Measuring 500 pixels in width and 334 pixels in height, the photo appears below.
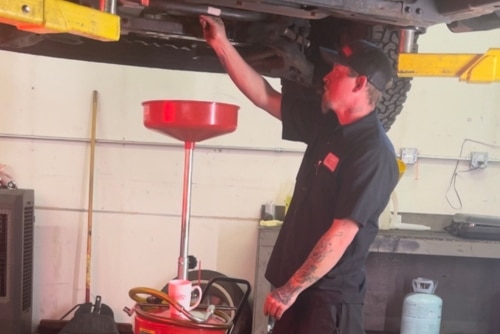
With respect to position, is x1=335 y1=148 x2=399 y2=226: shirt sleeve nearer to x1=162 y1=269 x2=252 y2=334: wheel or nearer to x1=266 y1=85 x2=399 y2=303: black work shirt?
x1=266 y1=85 x2=399 y2=303: black work shirt

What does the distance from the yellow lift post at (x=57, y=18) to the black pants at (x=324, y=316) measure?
0.94 m

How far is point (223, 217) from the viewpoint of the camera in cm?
323

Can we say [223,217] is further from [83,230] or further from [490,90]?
[490,90]

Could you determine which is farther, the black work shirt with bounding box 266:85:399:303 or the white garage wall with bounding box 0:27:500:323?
the white garage wall with bounding box 0:27:500:323

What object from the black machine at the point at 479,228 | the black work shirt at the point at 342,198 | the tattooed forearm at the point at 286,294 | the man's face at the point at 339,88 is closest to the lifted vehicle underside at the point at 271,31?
the man's face at the point at 339,88

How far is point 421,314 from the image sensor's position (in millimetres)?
2893

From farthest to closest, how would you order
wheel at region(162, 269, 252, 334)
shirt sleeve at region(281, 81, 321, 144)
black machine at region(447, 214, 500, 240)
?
1. wheel at region(162, 269, 252, 334)
2. black machine at region(447, 214, 500, 240)
3. shirt sleeve at region(281, 81, 321, 144)

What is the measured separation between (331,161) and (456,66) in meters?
0.44

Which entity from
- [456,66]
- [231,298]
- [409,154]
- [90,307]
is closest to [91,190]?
[90,307]

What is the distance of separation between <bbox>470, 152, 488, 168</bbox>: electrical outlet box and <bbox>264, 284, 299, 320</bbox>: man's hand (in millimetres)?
2127

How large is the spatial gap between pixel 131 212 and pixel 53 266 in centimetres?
59

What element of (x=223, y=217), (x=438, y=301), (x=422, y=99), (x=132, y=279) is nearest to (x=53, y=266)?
(x=132, y=279)

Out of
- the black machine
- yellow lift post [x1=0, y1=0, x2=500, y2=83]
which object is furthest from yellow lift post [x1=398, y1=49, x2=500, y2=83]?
the black machine

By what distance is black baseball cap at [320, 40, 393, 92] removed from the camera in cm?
155
